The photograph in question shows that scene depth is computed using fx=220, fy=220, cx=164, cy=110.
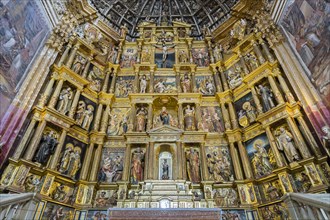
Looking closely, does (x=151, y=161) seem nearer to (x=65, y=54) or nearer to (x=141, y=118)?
(x=141, y=118)

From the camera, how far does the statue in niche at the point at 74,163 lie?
9188 millimetres

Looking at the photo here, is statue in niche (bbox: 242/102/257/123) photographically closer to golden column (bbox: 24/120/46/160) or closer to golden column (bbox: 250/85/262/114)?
golden column (bbox: 250/85/262/114)

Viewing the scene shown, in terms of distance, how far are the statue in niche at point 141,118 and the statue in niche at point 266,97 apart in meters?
5.87

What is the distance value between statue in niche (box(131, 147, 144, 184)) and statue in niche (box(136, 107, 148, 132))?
115 cm

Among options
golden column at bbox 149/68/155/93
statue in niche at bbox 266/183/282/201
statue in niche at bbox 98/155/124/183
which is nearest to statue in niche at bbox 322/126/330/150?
statue in niche at bbox 266/183/282/201

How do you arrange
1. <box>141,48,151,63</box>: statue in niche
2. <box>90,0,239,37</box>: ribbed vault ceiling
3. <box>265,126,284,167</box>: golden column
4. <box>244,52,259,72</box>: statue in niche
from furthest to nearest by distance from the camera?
<box>90,0,239,37</box>: ribbed vault ceiling
<box>141,48,151,63</box>: statue in niche
<box>244,52,259,72</box>: statue in niche
<box>265,126,284,167</box>: golden column

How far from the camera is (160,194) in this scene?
27.9ft

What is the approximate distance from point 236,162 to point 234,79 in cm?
489

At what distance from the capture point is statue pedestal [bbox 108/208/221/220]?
663 centimetres

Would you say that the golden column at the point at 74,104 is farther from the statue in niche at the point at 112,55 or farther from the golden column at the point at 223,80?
the golden column at the point at 223,80

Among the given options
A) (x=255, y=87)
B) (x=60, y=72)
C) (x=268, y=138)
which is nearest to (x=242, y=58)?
(x=255, y=87)

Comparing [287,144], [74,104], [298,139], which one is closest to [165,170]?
[287,144]

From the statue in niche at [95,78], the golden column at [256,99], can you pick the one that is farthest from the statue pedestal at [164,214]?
the statue in niche at [95,78]

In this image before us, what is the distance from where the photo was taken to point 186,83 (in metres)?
13.2
